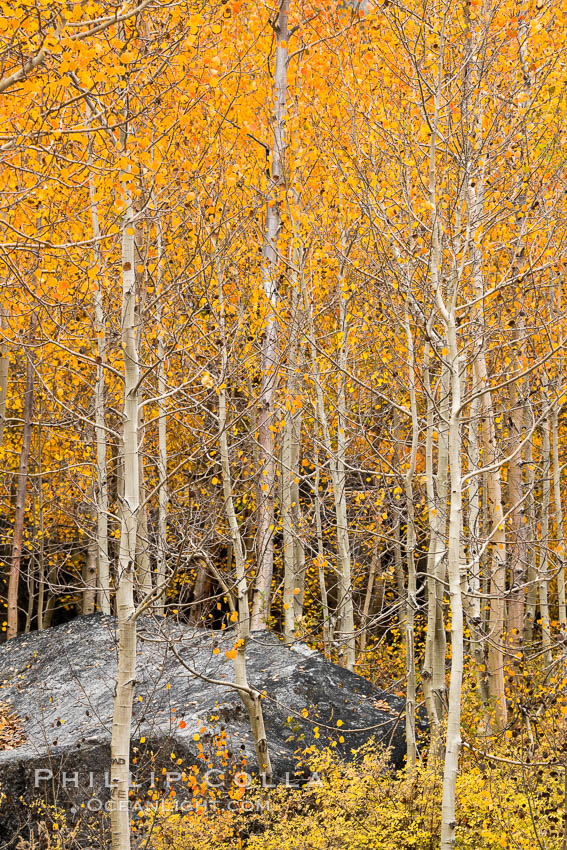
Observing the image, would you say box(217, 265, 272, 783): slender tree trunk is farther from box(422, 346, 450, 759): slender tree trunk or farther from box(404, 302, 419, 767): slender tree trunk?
box(422, 346, 450, 759): slender tree trunk

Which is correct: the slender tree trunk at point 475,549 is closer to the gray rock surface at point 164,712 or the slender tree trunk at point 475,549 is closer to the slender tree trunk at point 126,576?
the gray rock surface at point 164,712

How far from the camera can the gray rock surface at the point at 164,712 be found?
6.88 metres

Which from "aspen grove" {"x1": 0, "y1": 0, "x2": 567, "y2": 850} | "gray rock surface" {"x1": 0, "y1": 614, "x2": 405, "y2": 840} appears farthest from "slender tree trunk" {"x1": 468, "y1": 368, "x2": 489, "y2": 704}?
"gray rock surface" {"x1": 0, "y1": 614, "x2": 405, "y2": 840}

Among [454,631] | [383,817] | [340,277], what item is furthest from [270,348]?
[383,817]

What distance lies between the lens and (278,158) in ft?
28.8

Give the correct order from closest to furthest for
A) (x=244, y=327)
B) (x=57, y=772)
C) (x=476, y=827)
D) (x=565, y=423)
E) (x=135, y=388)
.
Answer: (x=135, y=388)
(x=476, y=827)
(x=57, y=772)
(x=244, y=327)
(x=565, y=423)

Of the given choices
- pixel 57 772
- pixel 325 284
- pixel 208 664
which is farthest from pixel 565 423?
pixel 57 772

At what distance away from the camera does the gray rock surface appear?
688 cm

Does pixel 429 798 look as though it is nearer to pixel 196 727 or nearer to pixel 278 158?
pixel 196 727

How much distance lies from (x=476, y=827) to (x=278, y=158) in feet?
23.0

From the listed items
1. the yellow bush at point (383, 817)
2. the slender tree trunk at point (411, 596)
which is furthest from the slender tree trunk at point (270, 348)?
the yellow bush at point (383, 817)

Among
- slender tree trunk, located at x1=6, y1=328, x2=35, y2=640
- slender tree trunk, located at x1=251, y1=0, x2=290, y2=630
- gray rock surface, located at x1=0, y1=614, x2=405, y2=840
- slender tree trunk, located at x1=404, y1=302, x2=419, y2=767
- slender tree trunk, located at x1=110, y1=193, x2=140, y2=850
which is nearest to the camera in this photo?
slender tree trunk, located at x1=110, y1=193, x2=140, y2=850

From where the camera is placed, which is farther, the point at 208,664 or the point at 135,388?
the point at 208,664

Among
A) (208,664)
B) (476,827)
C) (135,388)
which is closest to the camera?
(135,388)
